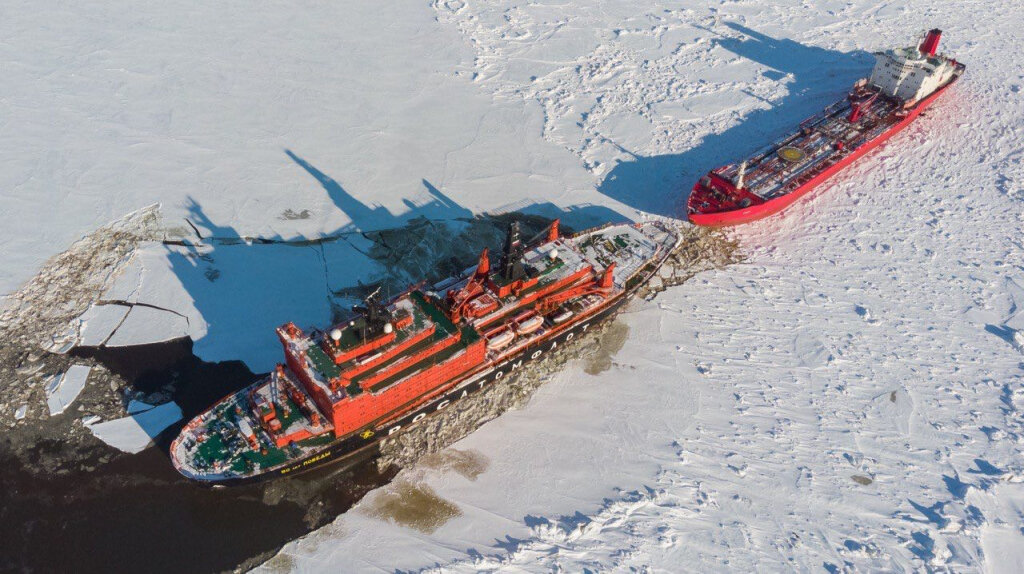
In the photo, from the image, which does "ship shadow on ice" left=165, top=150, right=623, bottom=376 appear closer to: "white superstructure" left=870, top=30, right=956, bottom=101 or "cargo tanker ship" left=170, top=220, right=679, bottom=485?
"cargo tanker ship" left=170, top=220, right=679, bottom=485

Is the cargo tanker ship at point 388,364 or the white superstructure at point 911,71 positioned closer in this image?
the cargo tanker ship at point 388,364

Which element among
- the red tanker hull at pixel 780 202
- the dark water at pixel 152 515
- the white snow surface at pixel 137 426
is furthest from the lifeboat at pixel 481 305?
the red tanker hull at pixel 780 202

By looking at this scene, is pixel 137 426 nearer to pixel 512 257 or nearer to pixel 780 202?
pixel 512 257

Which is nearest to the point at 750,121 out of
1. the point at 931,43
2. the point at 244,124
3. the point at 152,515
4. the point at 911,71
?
the point at 911,71

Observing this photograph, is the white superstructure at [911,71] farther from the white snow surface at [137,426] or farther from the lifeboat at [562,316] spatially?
the white snow surface at [137,426]

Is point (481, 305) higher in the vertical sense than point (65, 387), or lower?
lower

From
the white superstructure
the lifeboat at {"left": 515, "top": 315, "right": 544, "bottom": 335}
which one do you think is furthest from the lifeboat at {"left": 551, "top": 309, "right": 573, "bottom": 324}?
the white superstructure

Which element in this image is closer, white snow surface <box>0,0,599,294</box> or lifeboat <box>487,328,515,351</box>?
lifeboat <box>487,328,515,351</box>
